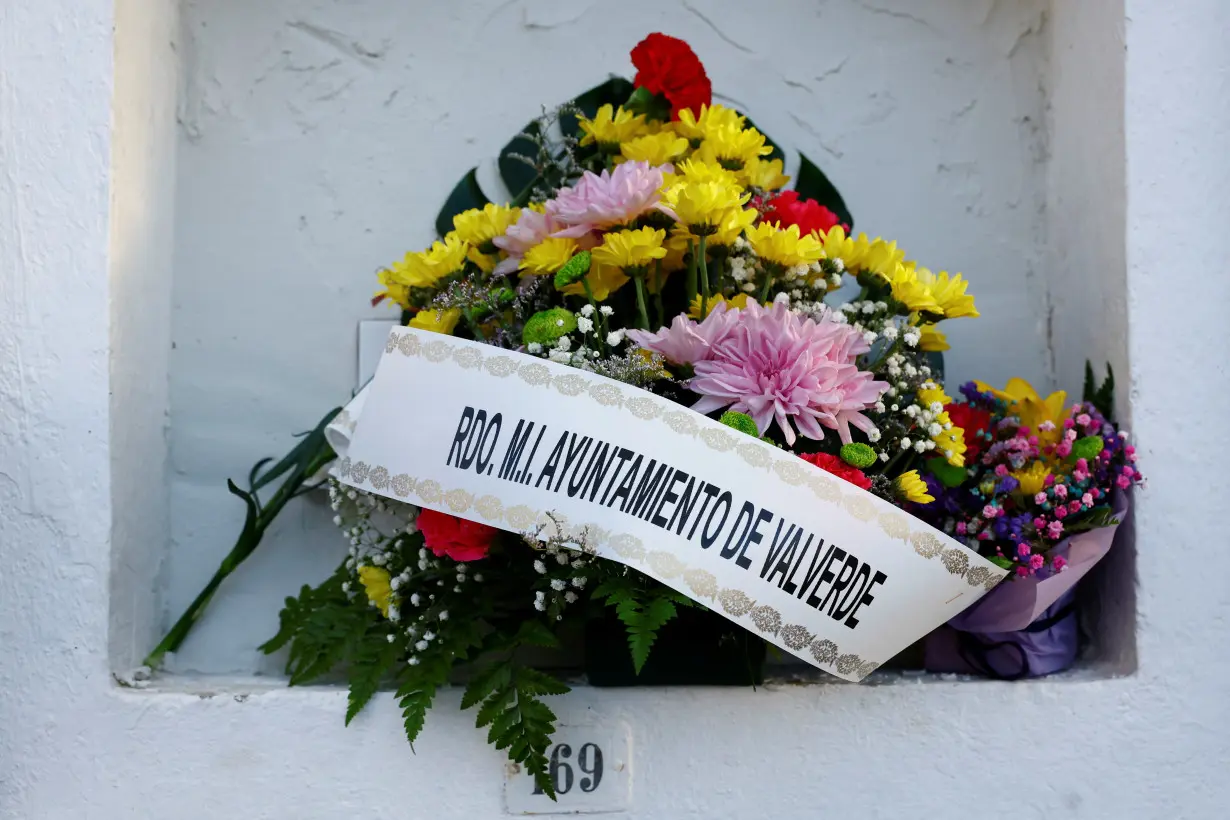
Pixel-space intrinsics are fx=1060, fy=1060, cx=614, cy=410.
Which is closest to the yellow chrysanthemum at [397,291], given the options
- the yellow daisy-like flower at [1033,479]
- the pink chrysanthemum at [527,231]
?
the pink chrysanthemum at [527,231]

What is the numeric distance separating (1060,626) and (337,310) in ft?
3.39

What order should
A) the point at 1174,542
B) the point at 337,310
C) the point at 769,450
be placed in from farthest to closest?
the point at 337,310 → the point at 1174,542 → the point at 769,450

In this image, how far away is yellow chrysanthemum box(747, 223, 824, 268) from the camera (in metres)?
1.15

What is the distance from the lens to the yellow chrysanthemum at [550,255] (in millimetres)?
1160

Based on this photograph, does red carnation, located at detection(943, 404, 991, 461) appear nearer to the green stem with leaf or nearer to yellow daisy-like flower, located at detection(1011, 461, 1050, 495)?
yellow daisy-like flower, located at detection(1011, 461, 1050, 495)

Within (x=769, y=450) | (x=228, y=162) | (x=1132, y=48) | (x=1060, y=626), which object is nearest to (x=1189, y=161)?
(x=1132, y=48)

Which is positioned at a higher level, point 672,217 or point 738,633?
point 672,217

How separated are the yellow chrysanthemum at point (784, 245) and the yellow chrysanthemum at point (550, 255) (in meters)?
0.20

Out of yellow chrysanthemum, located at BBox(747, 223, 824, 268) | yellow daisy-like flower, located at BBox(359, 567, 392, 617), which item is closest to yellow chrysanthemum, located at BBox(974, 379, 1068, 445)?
yellow chrysanthemum, located at BBox(747, 223, 824, 268)

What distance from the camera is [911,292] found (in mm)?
1179

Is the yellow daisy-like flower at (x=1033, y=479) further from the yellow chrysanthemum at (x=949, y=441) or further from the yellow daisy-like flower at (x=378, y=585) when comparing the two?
the yellow daisy-like flower at (x=378, y=585)

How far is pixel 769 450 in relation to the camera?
1042 mm

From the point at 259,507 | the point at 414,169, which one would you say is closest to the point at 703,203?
the point at 414,169

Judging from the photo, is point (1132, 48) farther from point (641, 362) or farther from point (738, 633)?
point (738, 633)
